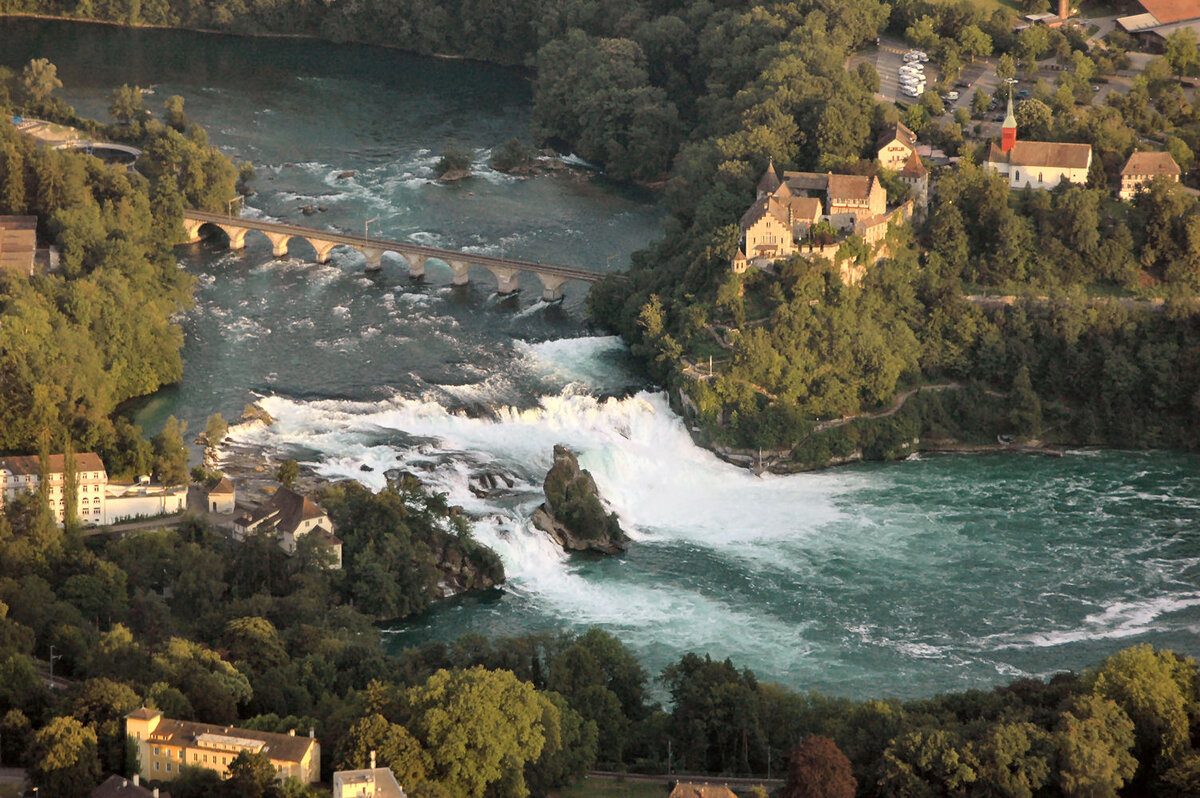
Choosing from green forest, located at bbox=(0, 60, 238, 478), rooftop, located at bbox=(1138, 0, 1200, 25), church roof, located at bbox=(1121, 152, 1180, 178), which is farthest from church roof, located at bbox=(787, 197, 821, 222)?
rooftop, located at bbox=(1138, 0, 1200, 25)

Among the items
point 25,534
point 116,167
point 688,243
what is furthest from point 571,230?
point 25,534

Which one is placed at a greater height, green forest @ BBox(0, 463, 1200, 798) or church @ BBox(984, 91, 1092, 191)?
church @ BBox(984, 91, 1092, 191)

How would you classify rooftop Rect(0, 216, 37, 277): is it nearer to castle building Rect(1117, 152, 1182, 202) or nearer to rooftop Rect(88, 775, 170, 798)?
rooftop Rect(88, 775, 170, 798)

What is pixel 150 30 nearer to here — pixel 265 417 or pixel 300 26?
pixel 300 26

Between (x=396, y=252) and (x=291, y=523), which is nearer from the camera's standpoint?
(x=291, y=523)

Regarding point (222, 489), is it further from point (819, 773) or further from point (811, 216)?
point (819, 773)

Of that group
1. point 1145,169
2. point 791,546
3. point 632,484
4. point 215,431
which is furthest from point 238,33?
point 791,546

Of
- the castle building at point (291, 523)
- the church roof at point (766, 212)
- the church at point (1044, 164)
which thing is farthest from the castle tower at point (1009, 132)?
the castle building at point (291, 523)

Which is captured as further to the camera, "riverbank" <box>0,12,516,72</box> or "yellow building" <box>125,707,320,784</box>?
"riverbank" <box>0,12,516,72</box>
